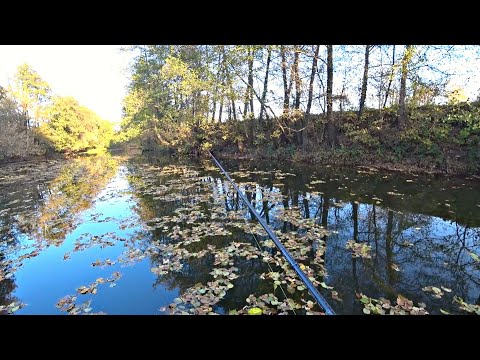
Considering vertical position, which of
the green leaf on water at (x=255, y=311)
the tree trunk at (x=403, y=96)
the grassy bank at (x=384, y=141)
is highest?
the tree trunk at (x=403, y=96)

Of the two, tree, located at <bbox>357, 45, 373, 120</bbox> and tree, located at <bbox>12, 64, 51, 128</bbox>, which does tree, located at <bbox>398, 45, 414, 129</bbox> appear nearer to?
tree, located at <bbox>357, 45, 373, 120</bbox>

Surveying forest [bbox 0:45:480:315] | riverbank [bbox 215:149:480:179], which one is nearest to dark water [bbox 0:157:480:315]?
forest [bbox 0:45:480:315]

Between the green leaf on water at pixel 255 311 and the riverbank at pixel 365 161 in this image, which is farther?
the riverbank at pixel 365 161

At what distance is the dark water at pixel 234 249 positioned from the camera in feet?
12.7

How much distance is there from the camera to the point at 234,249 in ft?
17.4

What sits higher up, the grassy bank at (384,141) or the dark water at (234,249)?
the grassy bank at (384,141)

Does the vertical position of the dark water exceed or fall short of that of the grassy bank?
it falls short

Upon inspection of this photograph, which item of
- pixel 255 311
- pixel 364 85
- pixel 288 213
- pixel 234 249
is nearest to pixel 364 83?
pixel 364 85

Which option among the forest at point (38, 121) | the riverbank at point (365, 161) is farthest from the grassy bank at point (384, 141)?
the forest at point (38, 121)

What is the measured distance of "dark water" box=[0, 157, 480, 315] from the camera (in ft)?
12.7

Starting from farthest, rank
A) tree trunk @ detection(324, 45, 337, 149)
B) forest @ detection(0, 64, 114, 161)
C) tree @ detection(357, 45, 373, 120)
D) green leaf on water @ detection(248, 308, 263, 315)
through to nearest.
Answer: forest @ detection(0, 64, 114, 161)
tree trunk @ detection(324, 45, 337, 149)
tree @ detection(357, 45, 373, 120)
green leaf on water @ detection(248, 308, 263, 315)

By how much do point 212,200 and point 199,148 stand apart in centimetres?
1524

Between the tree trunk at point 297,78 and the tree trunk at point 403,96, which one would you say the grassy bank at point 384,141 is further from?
the tree trunk at point 297,78
